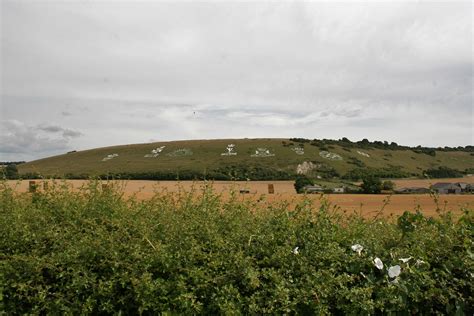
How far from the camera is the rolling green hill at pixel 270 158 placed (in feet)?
251

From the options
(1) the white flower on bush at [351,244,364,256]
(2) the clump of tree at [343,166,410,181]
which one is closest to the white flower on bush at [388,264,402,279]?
(1) the white flower on bush at [351,244,364,256]

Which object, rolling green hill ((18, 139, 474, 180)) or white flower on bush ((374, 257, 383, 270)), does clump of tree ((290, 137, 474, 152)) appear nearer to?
rolling green hill ((18, 139, 474, 180))

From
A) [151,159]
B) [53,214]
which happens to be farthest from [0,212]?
[151,159]

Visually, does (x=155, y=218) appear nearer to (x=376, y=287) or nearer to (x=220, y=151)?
(x=376, y=287)

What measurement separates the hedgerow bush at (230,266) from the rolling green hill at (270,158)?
63.7m

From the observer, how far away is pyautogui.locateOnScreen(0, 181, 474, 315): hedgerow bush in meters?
3.10

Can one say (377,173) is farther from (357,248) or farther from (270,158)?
(357,248)

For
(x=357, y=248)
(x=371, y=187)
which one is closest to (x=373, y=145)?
(x=371, y=187)

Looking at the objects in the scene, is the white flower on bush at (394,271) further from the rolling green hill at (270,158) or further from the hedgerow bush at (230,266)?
the rolling green hill at (270,158)

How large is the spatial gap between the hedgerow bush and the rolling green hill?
63.7 metres

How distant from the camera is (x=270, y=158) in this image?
85.3 meters

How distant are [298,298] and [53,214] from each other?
2.93 meters

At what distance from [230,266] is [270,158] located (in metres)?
82.4

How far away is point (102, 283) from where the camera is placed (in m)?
3.13
